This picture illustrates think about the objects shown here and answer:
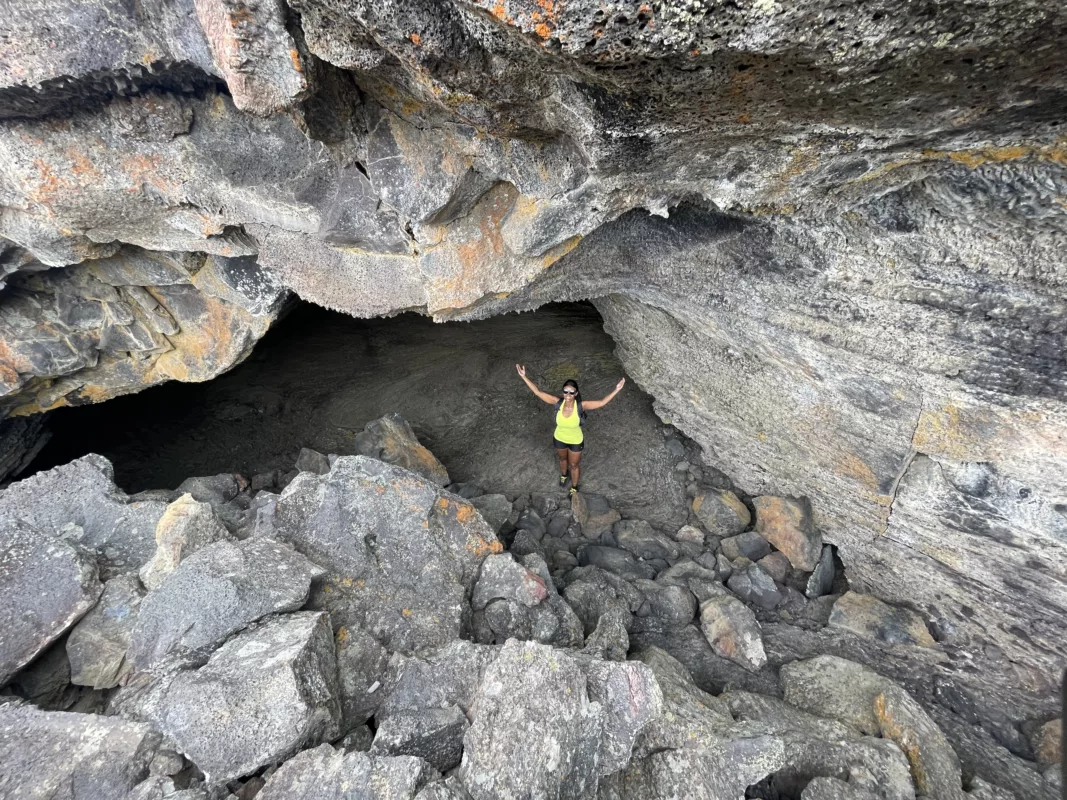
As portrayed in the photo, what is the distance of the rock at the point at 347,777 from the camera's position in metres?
2.54

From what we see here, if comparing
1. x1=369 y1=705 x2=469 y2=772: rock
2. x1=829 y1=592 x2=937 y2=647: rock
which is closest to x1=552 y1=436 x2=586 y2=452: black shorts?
x1=829 y1=592 x2=937 y2=647: rock

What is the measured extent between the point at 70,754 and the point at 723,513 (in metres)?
4.89

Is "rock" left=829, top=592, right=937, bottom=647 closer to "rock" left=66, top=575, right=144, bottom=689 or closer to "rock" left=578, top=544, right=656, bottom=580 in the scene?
"rock" left=578, top=544, right=656, bottom=580

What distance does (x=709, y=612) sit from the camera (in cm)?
436

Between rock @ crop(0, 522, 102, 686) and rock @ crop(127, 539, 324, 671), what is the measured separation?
18.7 inches

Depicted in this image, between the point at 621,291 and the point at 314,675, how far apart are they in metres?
3.37

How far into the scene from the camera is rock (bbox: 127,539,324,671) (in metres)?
3.19

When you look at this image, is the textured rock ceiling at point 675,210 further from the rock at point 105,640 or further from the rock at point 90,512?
the rock at point 105,640

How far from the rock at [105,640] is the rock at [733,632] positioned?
156 inches

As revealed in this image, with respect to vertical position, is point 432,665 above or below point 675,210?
below

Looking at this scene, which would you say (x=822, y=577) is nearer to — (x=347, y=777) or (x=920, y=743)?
(x=920, y=743)

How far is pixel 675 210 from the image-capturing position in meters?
3.61

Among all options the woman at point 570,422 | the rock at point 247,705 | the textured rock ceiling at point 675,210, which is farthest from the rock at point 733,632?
the rock at point 247,705

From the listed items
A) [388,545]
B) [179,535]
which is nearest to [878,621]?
[388,545]
